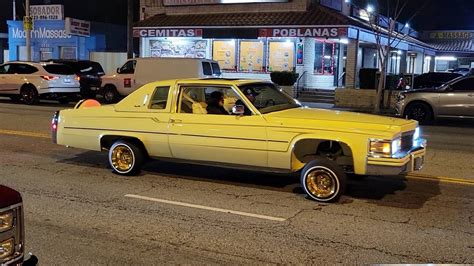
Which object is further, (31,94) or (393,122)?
(31,94)

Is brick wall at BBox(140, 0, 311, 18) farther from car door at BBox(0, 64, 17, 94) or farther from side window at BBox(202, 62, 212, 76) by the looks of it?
car door at BBox(0, 64, 17, 94)

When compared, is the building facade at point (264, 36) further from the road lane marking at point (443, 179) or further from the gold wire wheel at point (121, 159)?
the gold wire wheel at point (121, 159)

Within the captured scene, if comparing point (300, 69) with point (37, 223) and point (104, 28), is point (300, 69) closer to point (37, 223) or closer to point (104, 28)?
point (104, 28)

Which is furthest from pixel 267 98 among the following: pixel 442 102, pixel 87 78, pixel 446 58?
pixel 446 58

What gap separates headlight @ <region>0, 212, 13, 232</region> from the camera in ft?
9.14

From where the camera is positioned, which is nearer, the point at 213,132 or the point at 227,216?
the point at 227,216

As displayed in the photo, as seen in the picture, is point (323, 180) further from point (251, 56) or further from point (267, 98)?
point (251, 56)

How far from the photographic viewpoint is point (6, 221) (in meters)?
2.81

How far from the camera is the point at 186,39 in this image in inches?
1230

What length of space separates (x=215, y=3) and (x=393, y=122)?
23545 mm

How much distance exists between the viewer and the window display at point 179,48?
30.9 metres

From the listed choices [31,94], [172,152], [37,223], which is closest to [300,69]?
[31,94]

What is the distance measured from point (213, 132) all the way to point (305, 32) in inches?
715

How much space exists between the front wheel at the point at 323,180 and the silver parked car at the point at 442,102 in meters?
10.8
